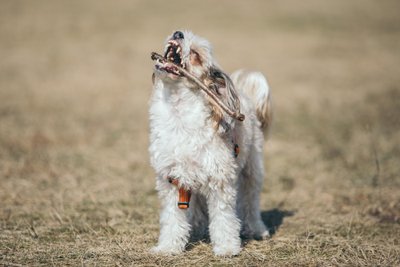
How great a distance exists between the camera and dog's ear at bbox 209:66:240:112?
5.01 m

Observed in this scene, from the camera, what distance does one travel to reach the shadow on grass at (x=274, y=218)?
21.4 feet

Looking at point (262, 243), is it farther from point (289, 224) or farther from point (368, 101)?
point (368, 101)

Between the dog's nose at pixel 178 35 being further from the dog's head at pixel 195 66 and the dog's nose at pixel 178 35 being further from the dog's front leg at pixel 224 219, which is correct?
the dog's front leg at pixel 224 219

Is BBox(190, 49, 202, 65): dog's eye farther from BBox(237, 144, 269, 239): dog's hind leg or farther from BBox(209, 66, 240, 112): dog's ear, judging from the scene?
BBox(237, 144, 269, 239): dog's hind leg

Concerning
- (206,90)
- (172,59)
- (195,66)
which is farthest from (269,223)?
(172,59)

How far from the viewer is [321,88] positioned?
661 inches

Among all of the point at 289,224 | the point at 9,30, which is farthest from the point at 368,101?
the point at 9,30

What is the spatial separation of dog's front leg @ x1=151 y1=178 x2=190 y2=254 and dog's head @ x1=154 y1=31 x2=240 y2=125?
877mm

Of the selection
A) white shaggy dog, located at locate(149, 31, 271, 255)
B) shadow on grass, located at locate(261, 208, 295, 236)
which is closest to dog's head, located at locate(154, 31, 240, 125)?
white shaggy dog, located at locate(149, 31, 271, 255)

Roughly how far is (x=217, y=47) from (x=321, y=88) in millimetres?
8451

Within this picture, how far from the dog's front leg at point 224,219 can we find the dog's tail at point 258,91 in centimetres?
132

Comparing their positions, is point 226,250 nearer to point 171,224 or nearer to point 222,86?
point 171,224

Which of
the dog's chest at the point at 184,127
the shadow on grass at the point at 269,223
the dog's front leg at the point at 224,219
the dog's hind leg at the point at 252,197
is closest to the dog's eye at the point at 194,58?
the dog's chest at the point at 184,127

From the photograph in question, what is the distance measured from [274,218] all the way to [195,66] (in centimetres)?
281
